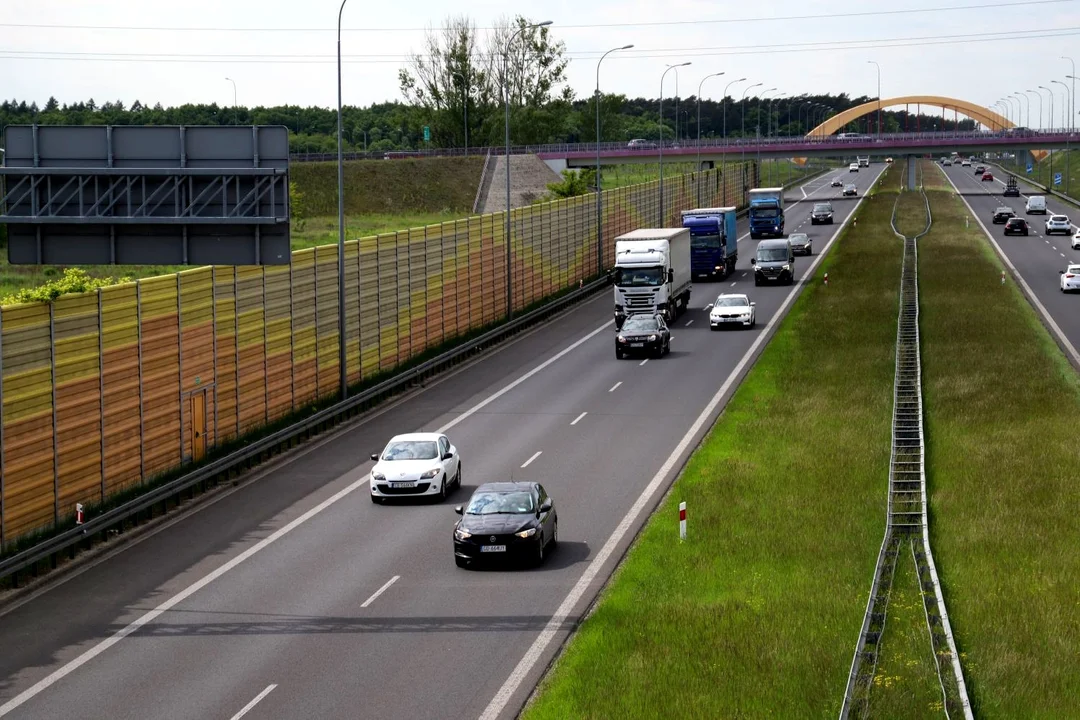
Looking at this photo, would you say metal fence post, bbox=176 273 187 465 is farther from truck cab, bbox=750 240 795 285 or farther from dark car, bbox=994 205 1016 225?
dark car, bbox=994 205 1016 225

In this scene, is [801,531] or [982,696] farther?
[801,531]

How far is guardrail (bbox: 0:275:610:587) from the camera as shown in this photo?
2542 cm

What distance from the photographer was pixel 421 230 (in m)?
51.0

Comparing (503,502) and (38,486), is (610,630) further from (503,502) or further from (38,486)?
(38,486)

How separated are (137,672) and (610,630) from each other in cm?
682

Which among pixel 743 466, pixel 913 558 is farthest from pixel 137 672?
pixel 743 466

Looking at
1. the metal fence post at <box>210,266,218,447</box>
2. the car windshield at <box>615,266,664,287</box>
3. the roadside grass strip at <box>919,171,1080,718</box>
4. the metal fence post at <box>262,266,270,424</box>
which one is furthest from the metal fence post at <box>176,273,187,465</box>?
the car windshield at <box>615,266,664,287</box>

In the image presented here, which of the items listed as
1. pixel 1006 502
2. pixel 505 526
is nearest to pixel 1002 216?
pixel 1006 502

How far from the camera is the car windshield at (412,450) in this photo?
102ft

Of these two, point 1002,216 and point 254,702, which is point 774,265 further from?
point 254,702

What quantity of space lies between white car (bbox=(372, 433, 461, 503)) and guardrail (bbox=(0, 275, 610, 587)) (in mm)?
3993

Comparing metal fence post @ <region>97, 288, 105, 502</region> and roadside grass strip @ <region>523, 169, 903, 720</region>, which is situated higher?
metal fence post @ <region>97, 288, 105, 502</region>

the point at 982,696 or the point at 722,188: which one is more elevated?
the point at 722,188

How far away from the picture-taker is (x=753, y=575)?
2420 cm
